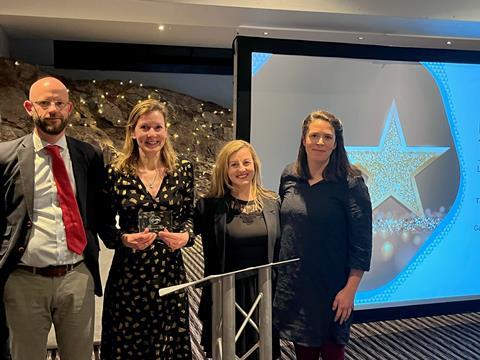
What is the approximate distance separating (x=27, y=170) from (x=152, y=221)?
489 millimetres

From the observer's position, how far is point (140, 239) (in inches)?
68.1

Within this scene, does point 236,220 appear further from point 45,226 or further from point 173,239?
point 45,226

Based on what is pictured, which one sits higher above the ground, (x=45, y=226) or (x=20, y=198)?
(x=20, y=198)

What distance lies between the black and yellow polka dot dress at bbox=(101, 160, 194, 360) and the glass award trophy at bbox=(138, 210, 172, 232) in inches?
1.9

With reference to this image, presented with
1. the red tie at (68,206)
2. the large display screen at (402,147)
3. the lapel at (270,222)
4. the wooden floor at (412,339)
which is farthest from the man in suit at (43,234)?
the large display screen at (402,147)

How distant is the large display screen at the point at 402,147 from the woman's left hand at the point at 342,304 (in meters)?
1.31

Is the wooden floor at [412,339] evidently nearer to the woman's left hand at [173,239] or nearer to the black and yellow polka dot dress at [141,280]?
the black and yellow polka dot dress at [141,280]

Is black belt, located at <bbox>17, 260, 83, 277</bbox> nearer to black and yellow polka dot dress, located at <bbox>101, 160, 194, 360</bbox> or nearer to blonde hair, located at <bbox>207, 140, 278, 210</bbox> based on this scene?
black and yellow polka dot dress, located at <bbox>101, 160, 194, 360</bbox>

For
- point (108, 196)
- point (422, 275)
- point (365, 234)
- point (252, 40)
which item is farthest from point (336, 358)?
point (252, 40)

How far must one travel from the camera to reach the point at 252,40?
9.86 feet

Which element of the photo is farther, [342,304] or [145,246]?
[342,304]

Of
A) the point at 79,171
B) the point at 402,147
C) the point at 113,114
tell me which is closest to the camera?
the point at 79,171

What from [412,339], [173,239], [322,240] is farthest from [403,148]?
[173,239]

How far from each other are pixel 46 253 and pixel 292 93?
77.9 inches
